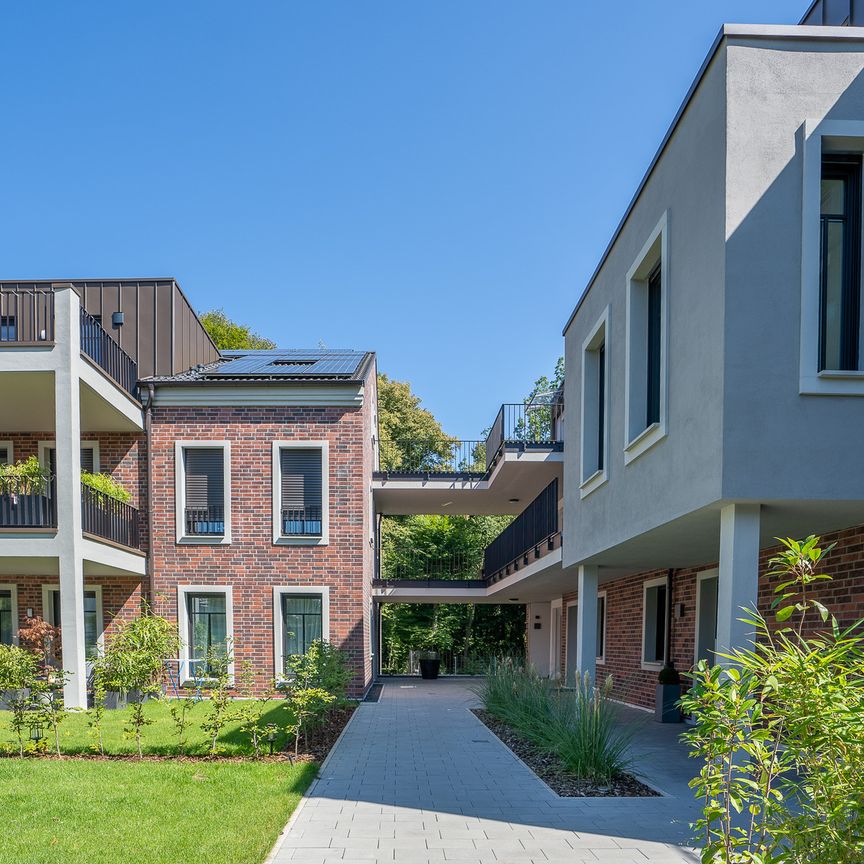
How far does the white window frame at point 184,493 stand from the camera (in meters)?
15.8

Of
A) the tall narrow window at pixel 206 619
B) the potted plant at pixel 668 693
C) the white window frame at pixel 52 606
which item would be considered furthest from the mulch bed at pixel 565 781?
the white window frame at pixel 52 606

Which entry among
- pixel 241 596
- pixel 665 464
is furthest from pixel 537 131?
pixel 241 596

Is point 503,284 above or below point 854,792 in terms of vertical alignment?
above

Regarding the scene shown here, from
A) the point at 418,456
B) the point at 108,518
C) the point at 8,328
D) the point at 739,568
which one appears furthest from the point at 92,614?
the point at 418,456

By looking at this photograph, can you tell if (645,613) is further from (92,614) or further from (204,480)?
(92,614)

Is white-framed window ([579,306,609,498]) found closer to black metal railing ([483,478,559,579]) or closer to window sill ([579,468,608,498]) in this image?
window sill ([579,468,608,498])

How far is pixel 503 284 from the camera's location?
74.8 feet

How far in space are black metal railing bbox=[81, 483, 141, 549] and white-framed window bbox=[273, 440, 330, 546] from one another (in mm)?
3018

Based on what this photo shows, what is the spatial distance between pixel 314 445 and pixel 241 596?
3610mm

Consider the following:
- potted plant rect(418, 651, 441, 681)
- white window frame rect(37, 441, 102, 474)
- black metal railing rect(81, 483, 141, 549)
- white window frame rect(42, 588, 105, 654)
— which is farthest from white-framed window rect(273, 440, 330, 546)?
potted plant rect(418, 651, 441, 681)

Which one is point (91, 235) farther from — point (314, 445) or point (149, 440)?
point (314, 445)

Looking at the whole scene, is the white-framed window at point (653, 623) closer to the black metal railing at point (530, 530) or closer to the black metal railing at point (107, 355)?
the black metal railing at point (530, 530)

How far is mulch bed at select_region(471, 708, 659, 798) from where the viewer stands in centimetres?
691

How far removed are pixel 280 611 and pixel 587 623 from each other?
7.65 m
